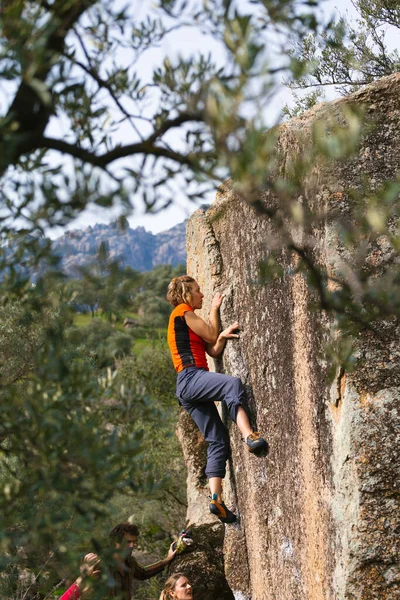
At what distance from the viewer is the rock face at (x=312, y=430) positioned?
18.0 ft

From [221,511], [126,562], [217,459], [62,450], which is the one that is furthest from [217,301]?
[62,450]

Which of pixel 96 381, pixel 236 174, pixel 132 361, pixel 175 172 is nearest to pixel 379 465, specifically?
pixel 96 381

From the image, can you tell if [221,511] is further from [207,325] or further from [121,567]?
[121,567]

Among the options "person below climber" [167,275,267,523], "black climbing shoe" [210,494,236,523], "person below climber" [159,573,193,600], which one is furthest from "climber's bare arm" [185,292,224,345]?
"person below climber" [159,573,193,600]

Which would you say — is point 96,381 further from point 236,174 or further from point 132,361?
point 132,361

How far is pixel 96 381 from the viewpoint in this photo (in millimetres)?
3615

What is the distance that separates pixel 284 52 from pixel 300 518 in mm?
4577

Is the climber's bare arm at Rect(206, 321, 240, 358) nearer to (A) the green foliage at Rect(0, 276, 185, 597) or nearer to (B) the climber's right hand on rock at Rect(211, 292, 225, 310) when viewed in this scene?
(B) the climber's right hand on rock at Rect(211, 292, 225, 310)

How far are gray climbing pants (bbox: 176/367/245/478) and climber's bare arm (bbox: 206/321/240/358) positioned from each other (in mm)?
314

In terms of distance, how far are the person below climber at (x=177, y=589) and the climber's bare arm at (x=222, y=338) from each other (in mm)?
2482

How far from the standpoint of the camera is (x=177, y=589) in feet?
25.0

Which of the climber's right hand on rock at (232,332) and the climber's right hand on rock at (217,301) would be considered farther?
the climber's right hand on rock at (217,301)

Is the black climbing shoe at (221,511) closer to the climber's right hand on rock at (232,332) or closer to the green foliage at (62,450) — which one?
the climber's right hand on rock at (232,332)

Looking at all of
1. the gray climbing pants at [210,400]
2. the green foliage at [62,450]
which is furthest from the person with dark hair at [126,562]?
the gray climbing pants at [210,400]
